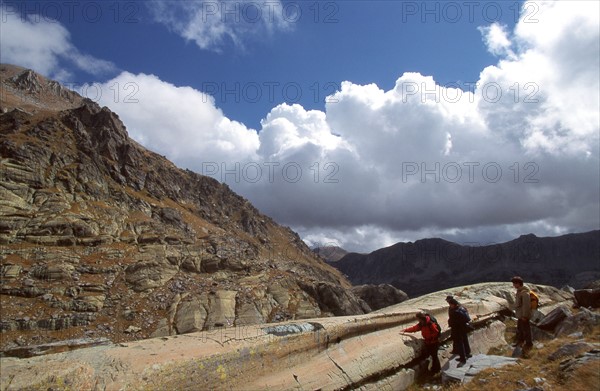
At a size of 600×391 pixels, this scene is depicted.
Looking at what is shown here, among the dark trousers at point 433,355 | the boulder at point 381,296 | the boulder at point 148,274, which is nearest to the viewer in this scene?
the dark trousers at point 433,355

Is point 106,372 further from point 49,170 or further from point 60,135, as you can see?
point 60,135

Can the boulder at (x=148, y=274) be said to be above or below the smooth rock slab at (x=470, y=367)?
above

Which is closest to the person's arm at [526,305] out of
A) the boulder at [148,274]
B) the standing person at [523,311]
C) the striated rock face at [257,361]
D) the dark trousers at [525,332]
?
the standing person at [523,311]

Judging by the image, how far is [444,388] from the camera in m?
10.1

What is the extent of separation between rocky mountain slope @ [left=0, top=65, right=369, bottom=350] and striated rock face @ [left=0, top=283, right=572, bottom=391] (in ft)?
128

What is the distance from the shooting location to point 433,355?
1200 cm

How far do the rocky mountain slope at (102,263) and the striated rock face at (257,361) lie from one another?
38931 mm

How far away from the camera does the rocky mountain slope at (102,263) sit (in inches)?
1786

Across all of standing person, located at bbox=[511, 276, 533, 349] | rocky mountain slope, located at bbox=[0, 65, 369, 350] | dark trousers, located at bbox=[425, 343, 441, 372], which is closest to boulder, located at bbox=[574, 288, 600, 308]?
standing person, located at bbox=[511, 276, 533, 349]

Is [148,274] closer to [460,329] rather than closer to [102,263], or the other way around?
[102,263]

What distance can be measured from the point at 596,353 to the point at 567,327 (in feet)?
19.5

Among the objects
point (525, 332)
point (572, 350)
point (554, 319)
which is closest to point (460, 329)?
point (525, 332)

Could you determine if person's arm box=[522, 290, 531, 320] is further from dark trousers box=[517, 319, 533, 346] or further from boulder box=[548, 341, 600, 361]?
boulder box=[548, 341, 600, 361]

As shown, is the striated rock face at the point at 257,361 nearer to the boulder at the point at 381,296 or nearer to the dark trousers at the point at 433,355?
the dark trousers at the point at 433,355
